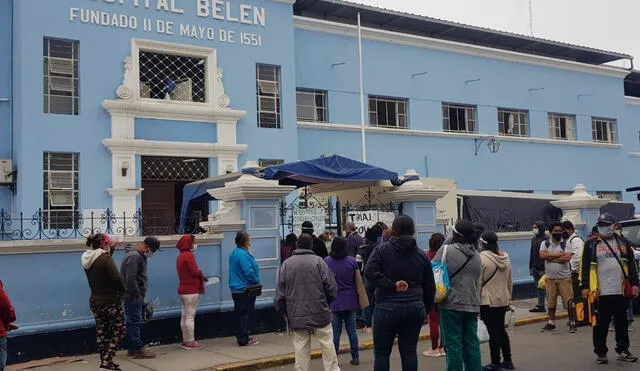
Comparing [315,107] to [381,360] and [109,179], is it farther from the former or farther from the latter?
[381,360]

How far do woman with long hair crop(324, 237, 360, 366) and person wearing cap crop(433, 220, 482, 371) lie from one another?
187 centimetres

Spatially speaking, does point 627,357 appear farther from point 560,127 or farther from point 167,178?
point 560,127

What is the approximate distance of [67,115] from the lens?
A: 53.2ft

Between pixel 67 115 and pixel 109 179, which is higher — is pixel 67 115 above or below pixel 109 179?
above

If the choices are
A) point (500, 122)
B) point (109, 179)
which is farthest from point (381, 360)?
point (500, 122)

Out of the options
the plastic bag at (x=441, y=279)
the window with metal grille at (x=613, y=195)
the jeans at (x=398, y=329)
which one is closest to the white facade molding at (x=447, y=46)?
the window with metal grille at (x=613, y=195)

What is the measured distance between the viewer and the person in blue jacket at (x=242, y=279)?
1001cm

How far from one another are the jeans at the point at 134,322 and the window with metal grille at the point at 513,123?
19029 mm

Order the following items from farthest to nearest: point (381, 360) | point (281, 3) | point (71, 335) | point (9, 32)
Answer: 1. point (281, 3)
2. point (9, 32)
3. point (71, 335)
4. point (381, 360)

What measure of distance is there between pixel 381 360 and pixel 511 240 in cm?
1014

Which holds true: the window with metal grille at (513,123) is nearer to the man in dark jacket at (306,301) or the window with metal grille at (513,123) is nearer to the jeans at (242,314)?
the jeans at (242,314)

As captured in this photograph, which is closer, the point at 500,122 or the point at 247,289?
the point at 247,289

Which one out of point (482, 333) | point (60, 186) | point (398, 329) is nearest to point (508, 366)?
point (482, 333)

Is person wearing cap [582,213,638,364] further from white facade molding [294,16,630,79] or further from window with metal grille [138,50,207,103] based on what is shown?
white facade molding [294,16,630,79]
